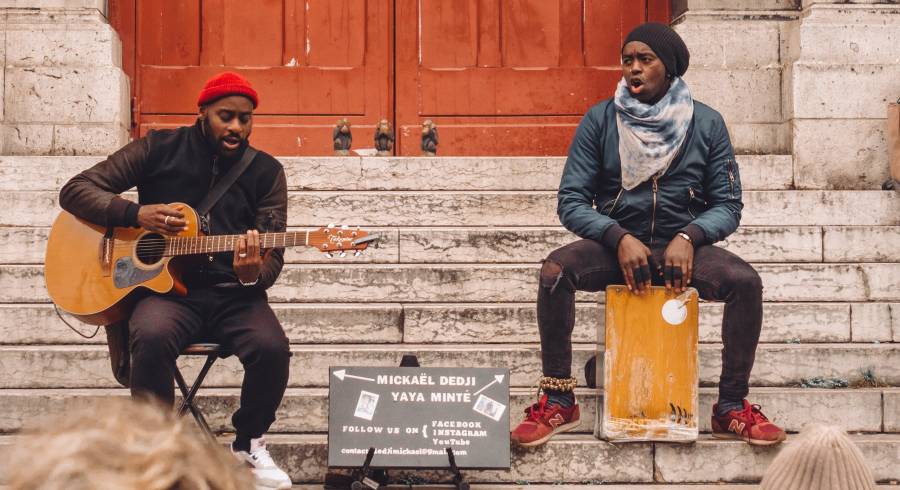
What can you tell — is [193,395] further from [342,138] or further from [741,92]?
[741,92]

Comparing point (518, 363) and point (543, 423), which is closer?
point (543, 423)

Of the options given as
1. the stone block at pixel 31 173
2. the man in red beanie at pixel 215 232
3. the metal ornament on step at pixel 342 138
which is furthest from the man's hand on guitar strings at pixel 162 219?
the metal ornament on step at pixel 342 138

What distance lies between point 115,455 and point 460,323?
444 centimetres

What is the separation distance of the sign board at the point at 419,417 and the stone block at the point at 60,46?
157 inches

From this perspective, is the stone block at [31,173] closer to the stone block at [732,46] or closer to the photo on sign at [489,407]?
the photo on sign at [489,407]

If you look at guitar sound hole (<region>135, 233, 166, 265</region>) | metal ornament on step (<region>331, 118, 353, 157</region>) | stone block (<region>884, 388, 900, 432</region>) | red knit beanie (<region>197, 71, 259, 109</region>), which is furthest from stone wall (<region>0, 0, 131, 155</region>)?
stone block (<region>884, 388, 900, 432</region>)

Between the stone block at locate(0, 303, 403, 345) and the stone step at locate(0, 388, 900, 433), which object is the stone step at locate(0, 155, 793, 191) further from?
the stone step at locate(0, 388, 900, 433)

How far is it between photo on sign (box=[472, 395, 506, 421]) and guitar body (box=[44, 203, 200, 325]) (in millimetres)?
1263

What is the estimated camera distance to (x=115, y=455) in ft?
3.33

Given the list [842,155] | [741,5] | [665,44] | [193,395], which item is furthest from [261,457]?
[741,5]

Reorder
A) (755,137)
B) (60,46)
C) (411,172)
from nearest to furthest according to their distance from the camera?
(411,172) → (60,46) → (755,137)

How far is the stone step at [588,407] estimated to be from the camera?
4.69 meters

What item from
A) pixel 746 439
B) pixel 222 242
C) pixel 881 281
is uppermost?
pixel 222 242

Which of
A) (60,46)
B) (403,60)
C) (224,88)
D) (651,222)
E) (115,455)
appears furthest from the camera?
(403,60)
